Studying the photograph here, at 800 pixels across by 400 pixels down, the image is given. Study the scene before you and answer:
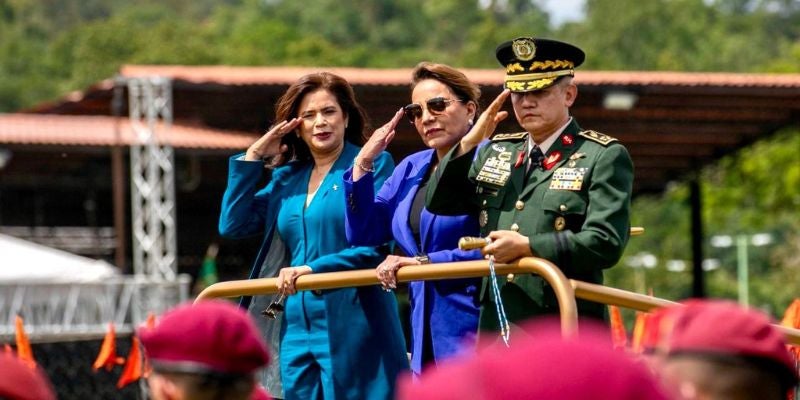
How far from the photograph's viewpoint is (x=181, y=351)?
3309 millimetres

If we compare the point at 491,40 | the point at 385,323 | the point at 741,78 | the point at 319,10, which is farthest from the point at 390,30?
the point at 385,323

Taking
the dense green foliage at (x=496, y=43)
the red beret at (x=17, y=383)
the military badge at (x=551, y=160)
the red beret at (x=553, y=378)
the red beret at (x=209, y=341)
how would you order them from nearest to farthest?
the red beret at (x=553, y=378) → the red beret at (x=17, y=383) → the red beret at (x=209, y=341) → the military badge at (x=551, y=160) → the dense green foliage at (x=496, y=43)

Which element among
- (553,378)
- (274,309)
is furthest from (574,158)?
(553,378)

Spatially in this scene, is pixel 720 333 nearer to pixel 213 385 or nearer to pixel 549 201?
pixel 213 385

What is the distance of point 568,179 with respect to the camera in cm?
536

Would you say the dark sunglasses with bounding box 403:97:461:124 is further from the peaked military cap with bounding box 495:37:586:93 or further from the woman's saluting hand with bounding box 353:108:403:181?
the peaked military cap with bounding box 495:37:586:93

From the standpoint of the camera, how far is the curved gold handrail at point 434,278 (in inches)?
189

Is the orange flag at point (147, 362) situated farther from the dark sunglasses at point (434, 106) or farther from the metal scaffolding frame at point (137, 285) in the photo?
the metal scaffolding frame at point (137, 285)

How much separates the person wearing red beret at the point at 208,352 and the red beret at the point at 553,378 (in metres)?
1.04

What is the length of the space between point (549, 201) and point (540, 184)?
0.09 meters

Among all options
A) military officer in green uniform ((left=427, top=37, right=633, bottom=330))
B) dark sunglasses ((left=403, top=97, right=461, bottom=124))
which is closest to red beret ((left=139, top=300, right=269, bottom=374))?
military officer in green uniform ((left=427, top=37, right=633, bottom=330))

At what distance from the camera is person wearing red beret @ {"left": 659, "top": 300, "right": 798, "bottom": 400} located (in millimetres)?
2902

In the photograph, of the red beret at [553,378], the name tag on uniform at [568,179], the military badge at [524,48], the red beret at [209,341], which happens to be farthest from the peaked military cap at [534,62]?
the red beret at [553,378]

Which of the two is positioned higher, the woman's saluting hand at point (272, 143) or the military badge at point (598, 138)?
the military badge at point (598, 138)
